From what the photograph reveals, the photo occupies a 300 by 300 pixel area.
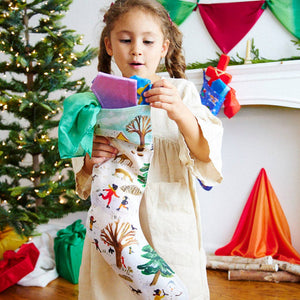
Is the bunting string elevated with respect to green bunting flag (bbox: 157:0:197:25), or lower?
lower

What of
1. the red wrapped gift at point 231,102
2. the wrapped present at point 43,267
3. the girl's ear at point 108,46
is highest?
the girl's ear at point 108,46

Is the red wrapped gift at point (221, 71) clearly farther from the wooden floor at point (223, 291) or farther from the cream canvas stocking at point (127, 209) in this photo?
the cream canvas stocking at point (127, 209)

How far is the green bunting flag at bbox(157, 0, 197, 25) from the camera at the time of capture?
2.04 m

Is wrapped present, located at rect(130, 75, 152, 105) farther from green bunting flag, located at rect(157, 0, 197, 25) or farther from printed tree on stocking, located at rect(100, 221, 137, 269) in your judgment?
green bunting flag, located at rect(157, 0, 197, 25)

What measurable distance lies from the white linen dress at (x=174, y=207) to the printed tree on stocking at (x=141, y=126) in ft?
0.31

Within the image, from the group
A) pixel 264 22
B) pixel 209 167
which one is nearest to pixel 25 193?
pixel 209 167

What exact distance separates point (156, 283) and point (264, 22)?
1.79 meters

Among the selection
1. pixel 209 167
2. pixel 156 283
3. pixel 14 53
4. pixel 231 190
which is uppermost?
pixel 14 53

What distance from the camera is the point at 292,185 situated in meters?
1.96

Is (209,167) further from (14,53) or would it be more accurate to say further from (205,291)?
(14,53)

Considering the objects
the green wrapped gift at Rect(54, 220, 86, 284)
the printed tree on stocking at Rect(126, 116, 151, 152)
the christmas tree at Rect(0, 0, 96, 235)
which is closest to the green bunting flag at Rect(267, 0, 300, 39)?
the christmas tree at Rect(0, 0, 96, 235)

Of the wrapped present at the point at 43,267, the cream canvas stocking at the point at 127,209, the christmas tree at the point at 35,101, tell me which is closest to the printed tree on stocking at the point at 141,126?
the cream canvas stocking at the point at 127,209

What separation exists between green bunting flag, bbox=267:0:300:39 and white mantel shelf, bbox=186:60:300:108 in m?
0.28

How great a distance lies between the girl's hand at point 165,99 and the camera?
2.03 feet
